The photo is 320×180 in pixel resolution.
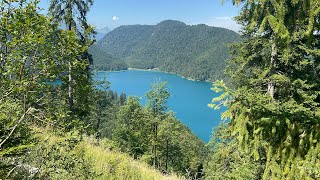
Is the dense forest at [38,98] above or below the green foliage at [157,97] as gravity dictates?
above

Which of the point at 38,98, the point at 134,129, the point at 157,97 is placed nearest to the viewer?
the point at 38,98

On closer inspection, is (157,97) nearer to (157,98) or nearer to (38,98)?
(157,98)

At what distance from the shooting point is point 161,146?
1000 inches

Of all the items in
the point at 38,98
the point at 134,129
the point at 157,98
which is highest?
the point at 38,98

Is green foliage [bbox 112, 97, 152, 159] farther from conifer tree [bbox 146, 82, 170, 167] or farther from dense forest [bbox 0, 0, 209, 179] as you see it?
dense forest [bbox 0, 0, 209, 179]

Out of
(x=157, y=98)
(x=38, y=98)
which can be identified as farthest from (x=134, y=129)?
(x=38, y=98)

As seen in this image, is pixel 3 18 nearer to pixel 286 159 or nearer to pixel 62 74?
pixel 62 74

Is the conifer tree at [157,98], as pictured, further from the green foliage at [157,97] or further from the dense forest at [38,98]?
the dense forest at [38,98]

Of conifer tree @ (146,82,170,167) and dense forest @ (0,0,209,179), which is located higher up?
dense forest @ (0,0,209,179)

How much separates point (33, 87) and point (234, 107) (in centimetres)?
236

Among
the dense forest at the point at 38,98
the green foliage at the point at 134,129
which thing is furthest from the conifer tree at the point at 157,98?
the dense forest at the point at 38,98

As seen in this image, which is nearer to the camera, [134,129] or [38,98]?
[38,98]

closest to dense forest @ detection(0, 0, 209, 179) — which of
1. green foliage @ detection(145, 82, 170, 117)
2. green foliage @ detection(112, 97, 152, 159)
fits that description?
green foliage @ detection(145, 82, 170, 117)

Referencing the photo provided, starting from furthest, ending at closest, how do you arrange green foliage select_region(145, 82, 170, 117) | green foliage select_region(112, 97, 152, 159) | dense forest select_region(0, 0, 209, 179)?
green foliage select_region(112, 97, 152, 159), green foliage select_region(145, 82, 170, 117), dense forest select_region(0, 0, 209, 179)
